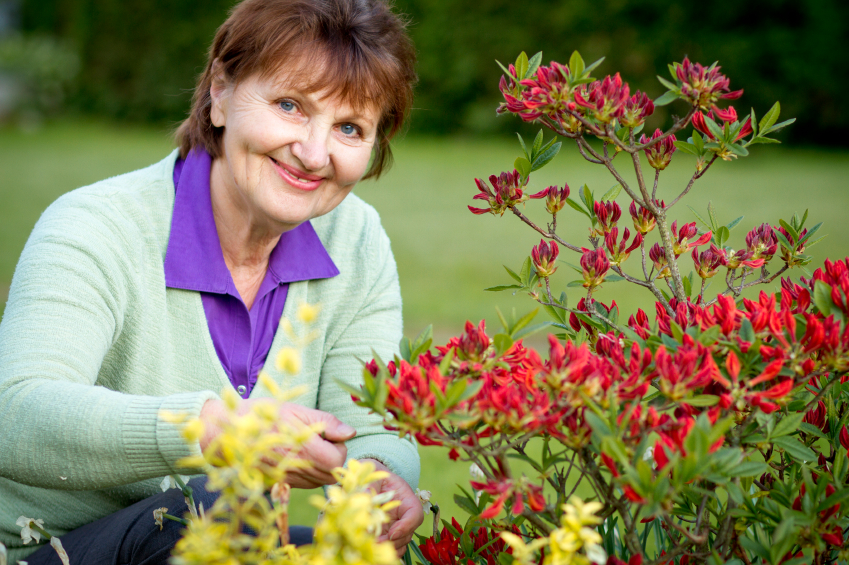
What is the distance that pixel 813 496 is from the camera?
→ 1.14 meters

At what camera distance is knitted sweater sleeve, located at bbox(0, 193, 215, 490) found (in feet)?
4.38

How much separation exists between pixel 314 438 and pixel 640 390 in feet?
1.65

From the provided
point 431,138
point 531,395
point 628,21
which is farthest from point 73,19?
point 531,395

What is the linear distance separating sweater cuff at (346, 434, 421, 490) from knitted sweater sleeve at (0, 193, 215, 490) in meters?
0.57

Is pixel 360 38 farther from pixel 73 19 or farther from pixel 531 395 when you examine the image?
pixel 73 19

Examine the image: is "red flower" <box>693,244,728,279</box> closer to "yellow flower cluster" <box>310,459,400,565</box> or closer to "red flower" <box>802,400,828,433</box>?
"red flower" <box>802,400,828,433</box>

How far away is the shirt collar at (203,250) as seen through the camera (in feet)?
6.16

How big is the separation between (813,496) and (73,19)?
21.4m

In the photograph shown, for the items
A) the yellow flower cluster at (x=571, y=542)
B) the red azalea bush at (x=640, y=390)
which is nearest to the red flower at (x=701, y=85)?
the red azalea bush at (x=640, y=390)

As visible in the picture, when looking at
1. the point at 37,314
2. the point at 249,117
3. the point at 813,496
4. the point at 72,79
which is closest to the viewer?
the point at 813,496

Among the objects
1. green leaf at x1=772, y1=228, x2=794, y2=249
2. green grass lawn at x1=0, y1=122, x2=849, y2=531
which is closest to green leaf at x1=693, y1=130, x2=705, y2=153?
green leaf at x1=772, y1=228, x2=794, y2=249

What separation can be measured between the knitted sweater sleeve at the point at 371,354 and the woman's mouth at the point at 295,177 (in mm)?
389

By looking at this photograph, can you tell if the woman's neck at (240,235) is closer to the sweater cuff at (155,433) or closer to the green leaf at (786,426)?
the sweater cuff at (155,433)

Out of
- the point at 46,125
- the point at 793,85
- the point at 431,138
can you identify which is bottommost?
the point at 46,125
